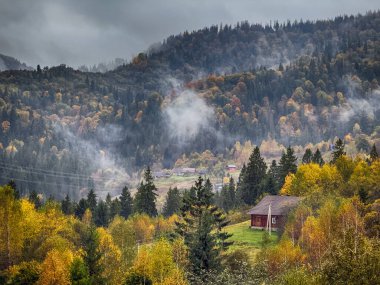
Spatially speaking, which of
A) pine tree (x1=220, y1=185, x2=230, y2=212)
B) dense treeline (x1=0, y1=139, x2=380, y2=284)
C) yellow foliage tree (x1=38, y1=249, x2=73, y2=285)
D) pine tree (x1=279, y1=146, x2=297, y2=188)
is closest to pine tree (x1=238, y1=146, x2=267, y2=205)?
pine tree (x1=279, y1=146, x2=297, y2=188)

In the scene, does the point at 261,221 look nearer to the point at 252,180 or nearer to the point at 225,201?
the point at 252,180

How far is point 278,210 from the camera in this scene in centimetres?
10681

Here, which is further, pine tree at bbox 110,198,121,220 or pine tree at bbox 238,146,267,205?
pine tree at bbox 110,198,121,220

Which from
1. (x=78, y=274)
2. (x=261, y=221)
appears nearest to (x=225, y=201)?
(x=261, y=221)

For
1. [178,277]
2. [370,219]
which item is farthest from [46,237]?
[370,219]

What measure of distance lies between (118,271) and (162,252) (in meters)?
13.4

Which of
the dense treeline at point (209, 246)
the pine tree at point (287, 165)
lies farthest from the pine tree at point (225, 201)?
the dense treeline at point (209, 246)

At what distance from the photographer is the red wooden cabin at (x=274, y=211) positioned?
341ft

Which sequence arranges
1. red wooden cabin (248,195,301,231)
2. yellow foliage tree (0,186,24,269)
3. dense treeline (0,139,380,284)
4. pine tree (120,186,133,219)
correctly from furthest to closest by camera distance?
pine tree (120,186,133,219)
red wooden cabin (248,195,301,231)
yellow foliage tree (0,186,24,269)
dense treeline (0,139,380,284)

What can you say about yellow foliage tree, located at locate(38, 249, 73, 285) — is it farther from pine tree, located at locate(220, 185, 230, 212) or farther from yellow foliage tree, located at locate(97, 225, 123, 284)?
pine tree, located at locate(220, 185, 230, 212)

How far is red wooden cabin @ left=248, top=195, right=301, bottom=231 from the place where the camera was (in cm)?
10407

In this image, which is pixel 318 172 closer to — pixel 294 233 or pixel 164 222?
pixel 294 233

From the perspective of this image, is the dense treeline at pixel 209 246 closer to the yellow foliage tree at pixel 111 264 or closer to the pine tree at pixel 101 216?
the yellow foliage tree at pixel 111 264

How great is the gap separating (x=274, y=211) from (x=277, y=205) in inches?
110
